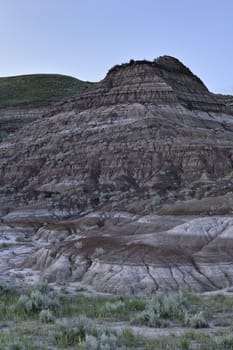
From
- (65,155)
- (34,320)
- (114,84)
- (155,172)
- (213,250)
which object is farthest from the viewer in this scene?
(114,84)

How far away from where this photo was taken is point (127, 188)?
4303cm

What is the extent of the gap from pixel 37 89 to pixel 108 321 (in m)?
94.5

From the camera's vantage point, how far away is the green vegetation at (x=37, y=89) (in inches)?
3616

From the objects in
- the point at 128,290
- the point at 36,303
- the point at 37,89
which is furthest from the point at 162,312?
the point at 37,89

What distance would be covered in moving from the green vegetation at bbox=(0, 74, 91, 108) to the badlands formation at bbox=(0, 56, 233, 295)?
32229mm

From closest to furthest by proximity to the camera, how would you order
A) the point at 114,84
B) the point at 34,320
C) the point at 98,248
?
the point at 34,320, the point at 98,248, the point at 114,84

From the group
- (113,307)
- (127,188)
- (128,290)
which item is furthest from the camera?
(127,188)

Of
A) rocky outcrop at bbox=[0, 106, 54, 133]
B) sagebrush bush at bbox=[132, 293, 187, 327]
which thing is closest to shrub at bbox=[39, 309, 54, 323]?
sagebrush bush at bbox=[132, 293, 187, 327]

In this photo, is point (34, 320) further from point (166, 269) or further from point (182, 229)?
point (182, 229)

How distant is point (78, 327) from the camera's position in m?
10.5

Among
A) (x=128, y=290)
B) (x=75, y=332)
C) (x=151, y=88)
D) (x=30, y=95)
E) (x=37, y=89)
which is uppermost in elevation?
(x=37, y=89)

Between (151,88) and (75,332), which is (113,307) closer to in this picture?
(75,332)

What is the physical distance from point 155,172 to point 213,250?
25.3 metres

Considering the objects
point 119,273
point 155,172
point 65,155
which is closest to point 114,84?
point 65,155
